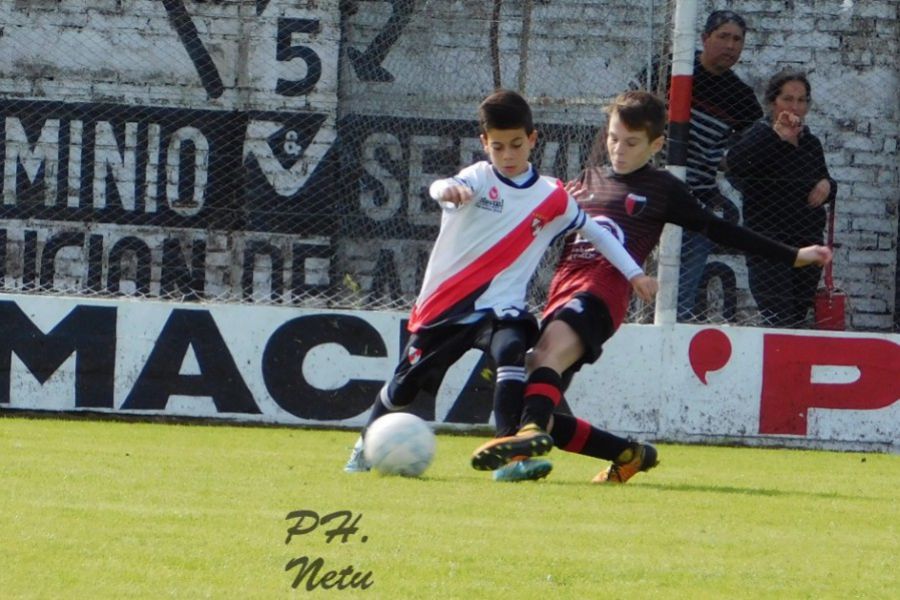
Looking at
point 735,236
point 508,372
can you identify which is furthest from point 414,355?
point 735,236

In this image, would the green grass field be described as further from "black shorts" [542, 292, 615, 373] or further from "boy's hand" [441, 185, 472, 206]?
"boy's hand" [441, 185, 472, 206]

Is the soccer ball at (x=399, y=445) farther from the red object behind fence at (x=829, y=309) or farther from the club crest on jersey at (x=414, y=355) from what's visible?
the red object behind fence at (x=829, y=309)

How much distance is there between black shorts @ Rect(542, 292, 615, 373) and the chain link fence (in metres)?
2.95

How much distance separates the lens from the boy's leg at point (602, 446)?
21.6ft

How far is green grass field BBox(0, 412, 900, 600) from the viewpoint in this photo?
4.01m

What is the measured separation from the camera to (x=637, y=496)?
239 inches

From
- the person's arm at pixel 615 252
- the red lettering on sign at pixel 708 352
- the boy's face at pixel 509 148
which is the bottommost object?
the red lettering on sign at pixel 708 352

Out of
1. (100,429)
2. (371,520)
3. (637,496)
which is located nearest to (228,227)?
(100,429)

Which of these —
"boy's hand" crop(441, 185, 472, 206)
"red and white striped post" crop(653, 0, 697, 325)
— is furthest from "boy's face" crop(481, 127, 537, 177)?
"red and white striped post" crop(653, 0, 697, 325)

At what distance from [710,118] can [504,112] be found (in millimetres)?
3484

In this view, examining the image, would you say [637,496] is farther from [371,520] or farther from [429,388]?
[371,520]

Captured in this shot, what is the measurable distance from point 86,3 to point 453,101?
3.32 meters

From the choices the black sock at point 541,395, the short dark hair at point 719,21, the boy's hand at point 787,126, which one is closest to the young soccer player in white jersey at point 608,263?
the black sock at point 541,395

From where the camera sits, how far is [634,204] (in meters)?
6.85
